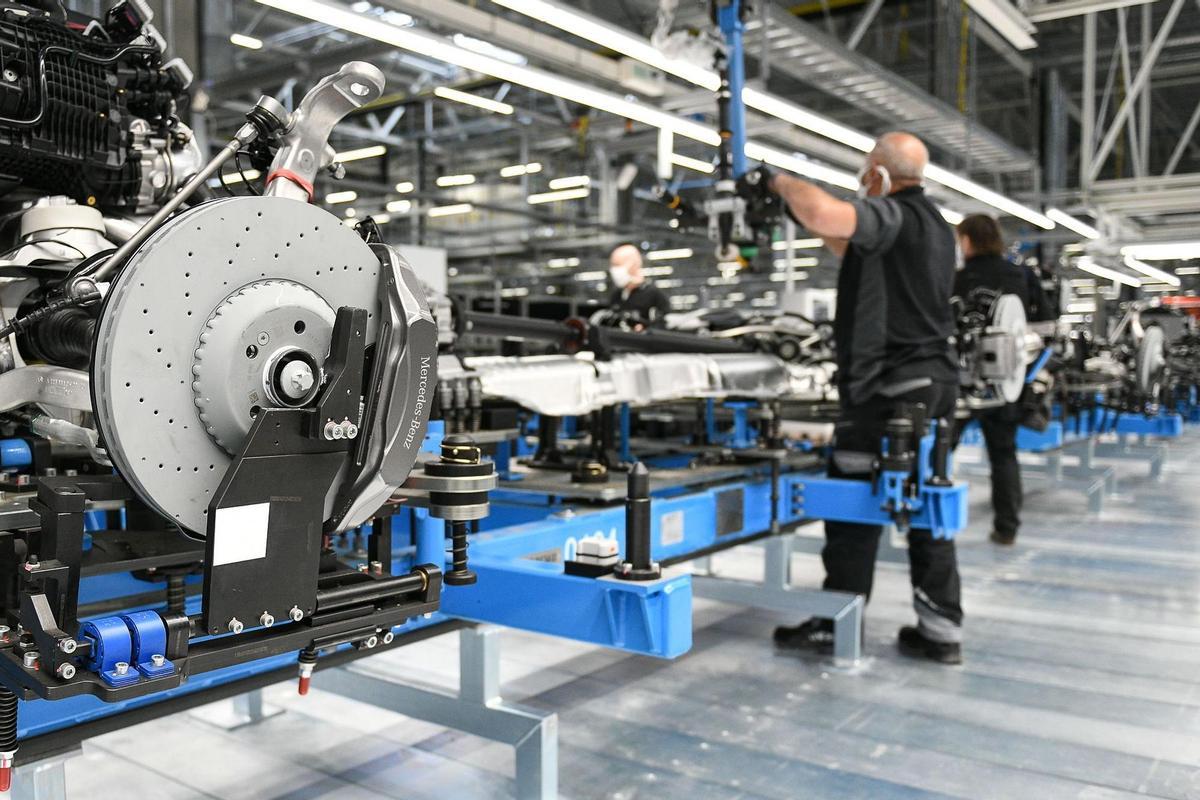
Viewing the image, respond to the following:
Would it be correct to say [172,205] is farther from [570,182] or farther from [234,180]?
[570,182]

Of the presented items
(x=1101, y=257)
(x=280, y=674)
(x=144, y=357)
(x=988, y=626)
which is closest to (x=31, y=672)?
(x=144, y=357)

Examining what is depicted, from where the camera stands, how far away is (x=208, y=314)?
4.08ft

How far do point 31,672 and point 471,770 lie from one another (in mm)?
1494

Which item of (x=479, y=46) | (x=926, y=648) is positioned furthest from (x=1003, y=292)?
(x=479, y=46)

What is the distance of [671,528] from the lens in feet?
8.96

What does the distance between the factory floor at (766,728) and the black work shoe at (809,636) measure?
0.09m

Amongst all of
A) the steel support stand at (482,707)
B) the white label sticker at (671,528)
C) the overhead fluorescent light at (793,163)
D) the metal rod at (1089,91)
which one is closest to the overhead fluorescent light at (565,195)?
the overhead fluorescent light at (793,163)

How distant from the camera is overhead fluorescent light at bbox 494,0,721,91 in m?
3.67

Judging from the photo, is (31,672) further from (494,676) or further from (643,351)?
(643,351)

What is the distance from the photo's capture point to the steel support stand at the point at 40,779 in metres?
1.57

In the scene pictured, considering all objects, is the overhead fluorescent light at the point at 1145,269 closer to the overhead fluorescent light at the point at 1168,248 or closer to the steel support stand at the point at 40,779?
the overhead fluorescent light at the point at 1168,248

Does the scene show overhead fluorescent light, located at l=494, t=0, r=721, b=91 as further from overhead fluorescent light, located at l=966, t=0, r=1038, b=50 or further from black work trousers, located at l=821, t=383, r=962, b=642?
overhead fluorescent light, located at l=966, t=0, r=1038, b=50

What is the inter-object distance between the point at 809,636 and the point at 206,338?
2796 millimetres

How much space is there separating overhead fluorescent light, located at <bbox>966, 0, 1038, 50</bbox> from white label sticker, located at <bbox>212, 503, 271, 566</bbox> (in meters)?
5.37
